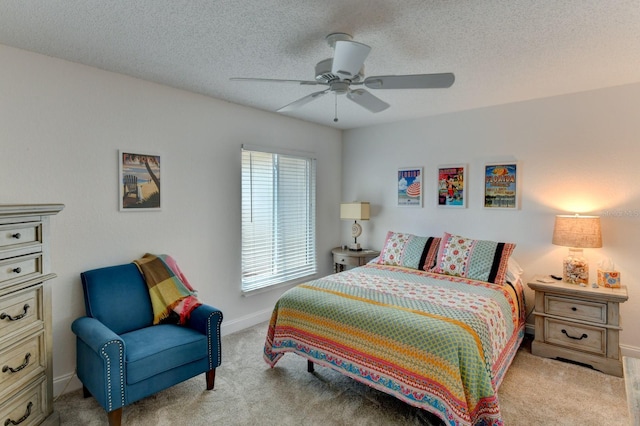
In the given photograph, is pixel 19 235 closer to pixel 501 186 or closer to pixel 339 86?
pixel 339 86

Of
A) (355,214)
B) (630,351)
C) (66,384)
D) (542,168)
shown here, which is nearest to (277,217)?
(355,214)

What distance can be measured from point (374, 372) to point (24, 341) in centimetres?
209

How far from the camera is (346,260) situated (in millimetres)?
4547

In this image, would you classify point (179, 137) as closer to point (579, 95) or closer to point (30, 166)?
→ point (30, 166)

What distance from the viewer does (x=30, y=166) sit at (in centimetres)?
237

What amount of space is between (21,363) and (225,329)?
1894mm

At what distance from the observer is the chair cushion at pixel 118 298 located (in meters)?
2.47

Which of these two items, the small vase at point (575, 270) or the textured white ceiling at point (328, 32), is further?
the small vase at point (575, 270)

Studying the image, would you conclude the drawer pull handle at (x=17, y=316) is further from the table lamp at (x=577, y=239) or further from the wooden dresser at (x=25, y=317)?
the table lamp at (x=577, y=239)

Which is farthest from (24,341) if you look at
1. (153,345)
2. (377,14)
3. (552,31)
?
(552,31)

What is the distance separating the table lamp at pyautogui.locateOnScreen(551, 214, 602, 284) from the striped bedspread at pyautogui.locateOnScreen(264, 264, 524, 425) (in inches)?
19.8

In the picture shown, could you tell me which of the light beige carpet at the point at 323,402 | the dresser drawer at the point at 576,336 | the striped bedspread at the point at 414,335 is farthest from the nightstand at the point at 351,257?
the dresser drawer at the point at 576,336

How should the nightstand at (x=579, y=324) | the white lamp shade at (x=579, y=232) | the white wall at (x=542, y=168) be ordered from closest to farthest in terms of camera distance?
the nightstand at (x=579, y=324), the white lamp shade at (x=579, y=232), the white wall at (x=542, y=168)

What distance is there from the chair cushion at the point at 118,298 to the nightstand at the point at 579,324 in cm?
343
